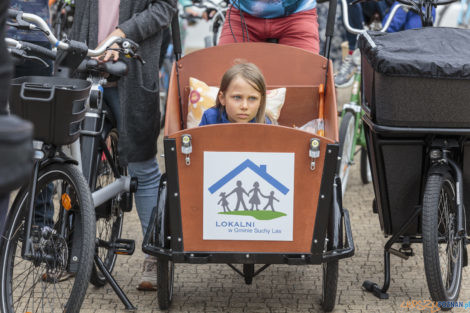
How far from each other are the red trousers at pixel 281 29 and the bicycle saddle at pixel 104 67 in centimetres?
104

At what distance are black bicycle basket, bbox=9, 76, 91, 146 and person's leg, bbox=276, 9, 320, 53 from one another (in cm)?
160

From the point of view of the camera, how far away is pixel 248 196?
3.41 metres

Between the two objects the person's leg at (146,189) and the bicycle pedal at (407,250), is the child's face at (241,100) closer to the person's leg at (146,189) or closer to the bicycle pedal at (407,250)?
the person's leg at (146,189)

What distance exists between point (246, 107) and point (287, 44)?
0.94 m

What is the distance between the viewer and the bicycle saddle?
379 cm

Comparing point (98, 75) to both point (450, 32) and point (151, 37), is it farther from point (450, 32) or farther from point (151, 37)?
point (450, 32)

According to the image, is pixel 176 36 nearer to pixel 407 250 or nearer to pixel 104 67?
pixel 104 67

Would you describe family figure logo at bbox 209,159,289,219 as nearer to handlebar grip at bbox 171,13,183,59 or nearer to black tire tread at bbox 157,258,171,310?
black tire tread at bbox 157,258,171,310

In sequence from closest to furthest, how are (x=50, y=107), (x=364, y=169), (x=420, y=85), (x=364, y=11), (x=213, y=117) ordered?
(x=50, y=107)
(x=420, y=85)
(x=213, y=117)
(x=364, y=169)
(x=364, y=11)

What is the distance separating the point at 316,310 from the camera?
12.9 feet


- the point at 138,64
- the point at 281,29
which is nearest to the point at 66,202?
the point at 138,64

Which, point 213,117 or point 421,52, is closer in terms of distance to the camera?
point 421,52

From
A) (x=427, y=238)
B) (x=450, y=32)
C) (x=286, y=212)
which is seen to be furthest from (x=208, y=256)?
(x=450, y=32)

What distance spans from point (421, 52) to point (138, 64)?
54.3 inches
